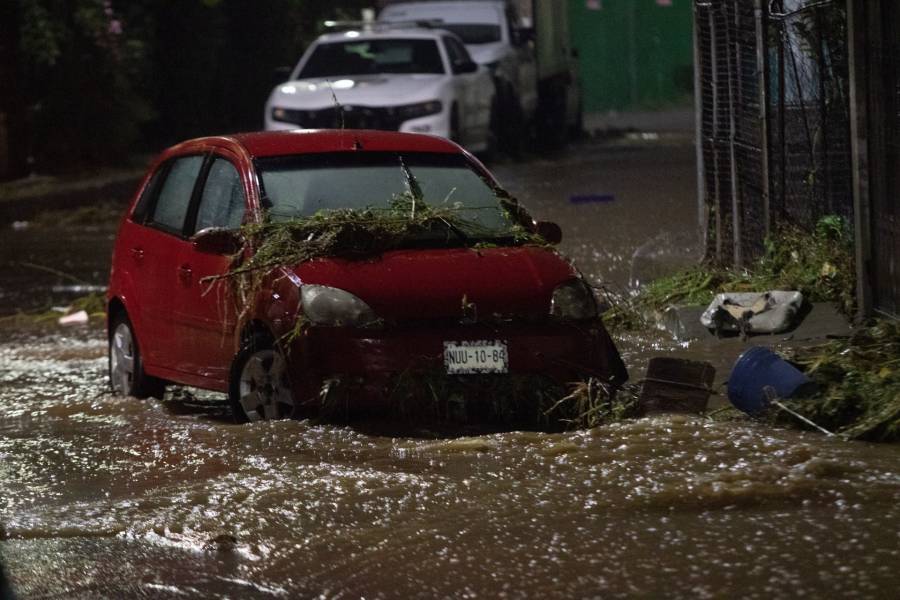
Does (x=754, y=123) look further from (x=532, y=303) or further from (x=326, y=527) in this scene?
(x=326, y=527)

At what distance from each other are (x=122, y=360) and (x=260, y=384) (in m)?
1.86

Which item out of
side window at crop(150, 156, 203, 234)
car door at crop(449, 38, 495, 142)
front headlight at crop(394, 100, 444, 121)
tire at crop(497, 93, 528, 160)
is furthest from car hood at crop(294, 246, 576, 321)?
tire at crop(497, 93, 528, 160)

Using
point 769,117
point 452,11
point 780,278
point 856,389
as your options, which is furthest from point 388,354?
point 452,11

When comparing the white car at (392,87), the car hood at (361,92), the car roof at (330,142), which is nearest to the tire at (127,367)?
the car roof at (330,142)

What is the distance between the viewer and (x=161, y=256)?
9609 mm

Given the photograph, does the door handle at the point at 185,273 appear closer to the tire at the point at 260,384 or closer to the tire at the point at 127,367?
the tire at the point at 260,384

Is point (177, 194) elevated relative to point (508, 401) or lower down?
elevated

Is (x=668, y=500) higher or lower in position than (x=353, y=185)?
lower

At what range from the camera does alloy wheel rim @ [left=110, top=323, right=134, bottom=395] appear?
1014 cm

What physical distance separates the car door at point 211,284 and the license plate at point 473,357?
3.70 ft

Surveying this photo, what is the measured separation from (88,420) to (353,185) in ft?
5.69

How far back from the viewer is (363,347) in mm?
8195

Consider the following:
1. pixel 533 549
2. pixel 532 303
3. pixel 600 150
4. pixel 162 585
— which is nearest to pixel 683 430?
pixel 532 303

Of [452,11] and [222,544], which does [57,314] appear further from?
[452,11]
